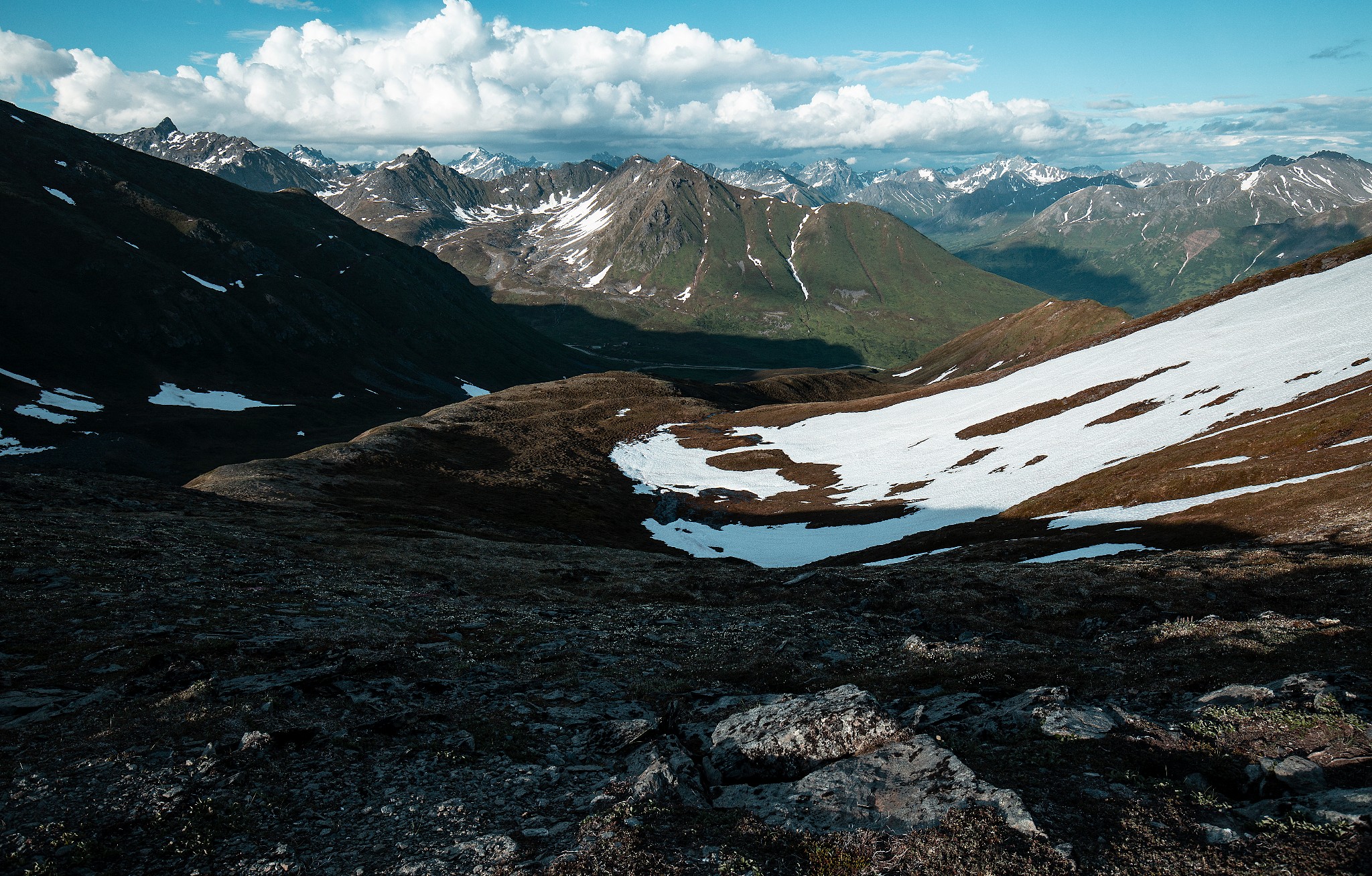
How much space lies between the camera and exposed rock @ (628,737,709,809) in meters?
12.7

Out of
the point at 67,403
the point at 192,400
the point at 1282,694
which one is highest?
the point at 67,403

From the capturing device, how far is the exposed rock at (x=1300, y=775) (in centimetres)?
1116

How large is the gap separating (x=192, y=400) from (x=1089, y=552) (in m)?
226

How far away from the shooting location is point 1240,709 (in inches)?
557

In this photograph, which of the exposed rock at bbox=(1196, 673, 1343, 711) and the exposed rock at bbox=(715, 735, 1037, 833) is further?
the exposed rock at bbox=(1196, 673, 1343, 711)

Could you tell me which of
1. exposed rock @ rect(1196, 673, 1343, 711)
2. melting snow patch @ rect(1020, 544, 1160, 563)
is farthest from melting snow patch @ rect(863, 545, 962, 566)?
exposed rock @ rect(1196, 673, 1343, 711)

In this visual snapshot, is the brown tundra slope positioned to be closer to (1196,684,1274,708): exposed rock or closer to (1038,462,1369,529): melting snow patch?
(1038,462,1369,529): melting snow patch

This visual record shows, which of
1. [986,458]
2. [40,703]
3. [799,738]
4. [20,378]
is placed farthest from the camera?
[20,378]

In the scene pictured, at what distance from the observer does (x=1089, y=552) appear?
45062 millimetres

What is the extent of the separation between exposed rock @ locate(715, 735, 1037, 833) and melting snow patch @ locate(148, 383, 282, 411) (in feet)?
726

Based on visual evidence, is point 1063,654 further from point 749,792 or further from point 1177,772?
point 749,792

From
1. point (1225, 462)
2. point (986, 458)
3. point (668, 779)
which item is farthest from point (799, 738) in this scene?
point (986, 458)

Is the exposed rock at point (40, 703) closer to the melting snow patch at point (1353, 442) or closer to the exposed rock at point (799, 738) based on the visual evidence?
the exposed rock at point (799, 738)

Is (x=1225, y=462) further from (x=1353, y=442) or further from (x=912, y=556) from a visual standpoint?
(x=912, y=556)
